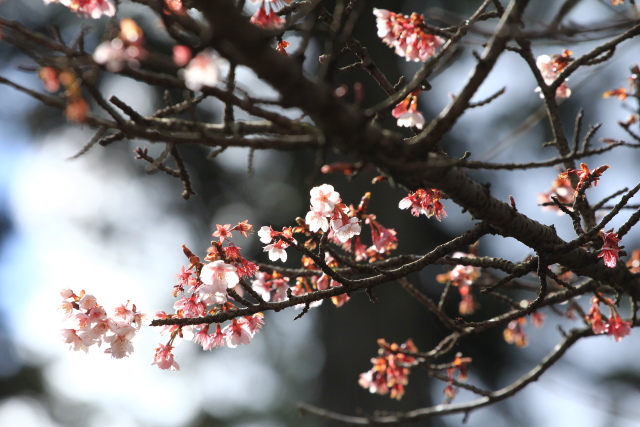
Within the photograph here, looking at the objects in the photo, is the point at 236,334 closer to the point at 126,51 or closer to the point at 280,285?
the point at 280,285

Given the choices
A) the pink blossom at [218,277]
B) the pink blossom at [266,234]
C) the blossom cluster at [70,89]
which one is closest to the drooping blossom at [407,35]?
the pink blossom at [266,234]

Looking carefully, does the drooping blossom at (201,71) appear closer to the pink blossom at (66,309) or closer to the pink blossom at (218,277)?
the pink blossom at (218,277)

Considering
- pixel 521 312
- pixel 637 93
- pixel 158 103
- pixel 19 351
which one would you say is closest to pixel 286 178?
pixel 158 103

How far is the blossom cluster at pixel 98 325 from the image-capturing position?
167cm

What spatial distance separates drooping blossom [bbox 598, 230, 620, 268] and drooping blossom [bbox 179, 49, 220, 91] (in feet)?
4.25

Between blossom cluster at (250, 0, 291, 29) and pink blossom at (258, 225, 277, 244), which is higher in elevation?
blossom cluster at (250, 0, 291, 29)

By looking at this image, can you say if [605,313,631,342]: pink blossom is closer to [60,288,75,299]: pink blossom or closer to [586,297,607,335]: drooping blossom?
[586,297,607,335]: drooping blossom

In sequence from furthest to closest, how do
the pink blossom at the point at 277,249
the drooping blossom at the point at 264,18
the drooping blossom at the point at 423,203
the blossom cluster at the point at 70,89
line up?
the pink blossom at the point at 277,249, the drooping blossom at the point at 423,203, the drooping blossom at the point at 264,18, the blossom cluster at the point at 70,89

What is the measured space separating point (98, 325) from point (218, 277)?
0.40 m

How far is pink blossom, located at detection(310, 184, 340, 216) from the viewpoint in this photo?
6.04 feet

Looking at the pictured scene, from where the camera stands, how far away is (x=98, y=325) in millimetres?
1683

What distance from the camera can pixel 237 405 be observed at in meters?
9.05

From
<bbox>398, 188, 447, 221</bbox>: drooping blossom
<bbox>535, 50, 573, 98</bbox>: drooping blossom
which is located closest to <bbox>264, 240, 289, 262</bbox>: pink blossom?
<bbox>398, 188, 447, 221</bbox>: drooping blossom

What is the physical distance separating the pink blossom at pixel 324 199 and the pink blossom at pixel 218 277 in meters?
0.37
